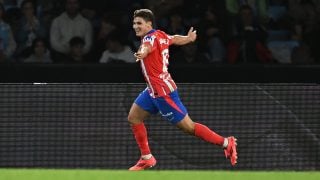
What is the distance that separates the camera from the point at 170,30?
14.3m

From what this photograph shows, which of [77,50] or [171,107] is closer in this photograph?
[171,107]

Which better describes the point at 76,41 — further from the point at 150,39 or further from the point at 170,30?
the point at 150,39

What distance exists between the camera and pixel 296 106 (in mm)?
11375

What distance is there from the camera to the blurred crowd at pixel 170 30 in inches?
546

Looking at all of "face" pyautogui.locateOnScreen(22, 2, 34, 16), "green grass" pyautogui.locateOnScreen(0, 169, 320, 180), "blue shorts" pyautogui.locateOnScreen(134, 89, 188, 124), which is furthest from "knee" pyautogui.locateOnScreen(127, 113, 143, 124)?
"face" pyautogui.locateOnScreen(22, 2, 34, 16)

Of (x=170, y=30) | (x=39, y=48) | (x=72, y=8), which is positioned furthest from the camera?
(x=170, y=30)

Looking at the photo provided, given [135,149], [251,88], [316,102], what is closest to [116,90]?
[135,149]

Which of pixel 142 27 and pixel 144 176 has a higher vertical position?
pixel 142 27

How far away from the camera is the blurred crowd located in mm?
13859

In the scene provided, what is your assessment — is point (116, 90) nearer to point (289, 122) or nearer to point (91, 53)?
point (289, 122)

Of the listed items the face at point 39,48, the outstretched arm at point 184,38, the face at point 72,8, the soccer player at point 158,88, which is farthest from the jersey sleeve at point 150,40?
the face at point 72,8

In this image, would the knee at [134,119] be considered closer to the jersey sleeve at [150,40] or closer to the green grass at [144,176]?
the jersey sleeve at [150,40]

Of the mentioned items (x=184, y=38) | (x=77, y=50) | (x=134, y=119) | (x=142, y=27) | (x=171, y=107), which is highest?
(x=142, y=27)

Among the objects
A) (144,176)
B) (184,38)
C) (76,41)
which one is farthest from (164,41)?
(76,41)
